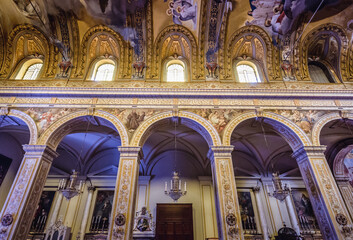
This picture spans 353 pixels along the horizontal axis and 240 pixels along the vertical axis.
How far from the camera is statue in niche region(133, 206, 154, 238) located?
9.20 meters

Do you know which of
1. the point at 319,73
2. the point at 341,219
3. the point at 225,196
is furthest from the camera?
the point at 319,73

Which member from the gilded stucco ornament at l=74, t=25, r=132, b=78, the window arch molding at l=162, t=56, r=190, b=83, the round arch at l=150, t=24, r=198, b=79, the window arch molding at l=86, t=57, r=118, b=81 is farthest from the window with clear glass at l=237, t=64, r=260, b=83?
the window arch molding at l=86, t=57, r=118, b=81

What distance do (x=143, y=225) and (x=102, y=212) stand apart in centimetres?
259

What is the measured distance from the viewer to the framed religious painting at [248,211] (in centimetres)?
1012

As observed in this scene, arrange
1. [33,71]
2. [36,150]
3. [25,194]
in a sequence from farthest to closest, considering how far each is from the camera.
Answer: [33,71], [36,150], [25,194]

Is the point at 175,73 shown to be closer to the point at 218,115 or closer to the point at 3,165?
the point at 218,115

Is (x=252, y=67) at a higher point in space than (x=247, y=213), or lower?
higher

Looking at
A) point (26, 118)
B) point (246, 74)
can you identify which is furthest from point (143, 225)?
point (246, 74)

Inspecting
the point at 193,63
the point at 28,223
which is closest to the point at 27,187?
the point at 28,223

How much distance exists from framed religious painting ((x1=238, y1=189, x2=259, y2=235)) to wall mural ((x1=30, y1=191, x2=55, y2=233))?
9.84 metres

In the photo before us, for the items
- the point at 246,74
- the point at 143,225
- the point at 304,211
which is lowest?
the point at 143,225

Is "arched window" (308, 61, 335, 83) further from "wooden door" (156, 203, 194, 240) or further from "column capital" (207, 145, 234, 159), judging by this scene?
"wooden door" (156, 203, 194, 240)

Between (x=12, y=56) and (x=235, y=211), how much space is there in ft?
36.2

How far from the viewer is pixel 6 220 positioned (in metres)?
5.37
